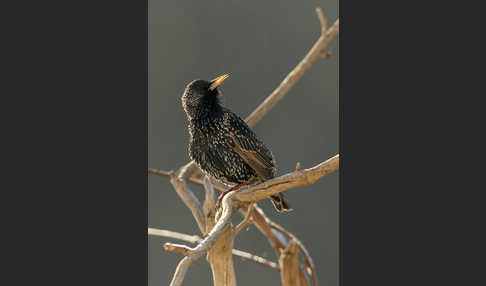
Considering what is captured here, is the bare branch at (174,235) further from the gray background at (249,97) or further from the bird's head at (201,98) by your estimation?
the bird's head at (201,98)

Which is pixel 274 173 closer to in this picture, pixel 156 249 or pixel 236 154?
pixel 236 154

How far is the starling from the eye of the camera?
10.8 ft

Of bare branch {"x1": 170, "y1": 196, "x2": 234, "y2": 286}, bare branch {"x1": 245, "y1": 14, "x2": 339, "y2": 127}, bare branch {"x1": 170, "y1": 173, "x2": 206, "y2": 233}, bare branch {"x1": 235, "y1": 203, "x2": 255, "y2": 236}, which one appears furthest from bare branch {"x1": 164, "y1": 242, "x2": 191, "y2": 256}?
bare branch {"x1": 245, "y1": 14, "x2": 339, "y2": 127}

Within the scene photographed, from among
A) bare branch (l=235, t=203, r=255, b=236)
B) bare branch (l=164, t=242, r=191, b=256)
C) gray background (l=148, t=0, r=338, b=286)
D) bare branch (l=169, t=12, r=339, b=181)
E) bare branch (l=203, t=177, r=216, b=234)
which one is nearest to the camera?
bare branch (l=164, t=242, r=191, b=256)

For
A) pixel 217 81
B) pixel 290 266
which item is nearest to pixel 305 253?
pixel 290 266

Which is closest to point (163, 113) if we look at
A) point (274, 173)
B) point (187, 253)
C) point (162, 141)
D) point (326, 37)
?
point (162, 141)

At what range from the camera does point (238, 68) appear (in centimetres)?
346

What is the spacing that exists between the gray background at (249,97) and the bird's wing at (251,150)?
0.26m

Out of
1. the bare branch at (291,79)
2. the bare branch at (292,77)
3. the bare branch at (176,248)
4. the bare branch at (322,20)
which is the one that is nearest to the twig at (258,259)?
the bare branch at (292,77)

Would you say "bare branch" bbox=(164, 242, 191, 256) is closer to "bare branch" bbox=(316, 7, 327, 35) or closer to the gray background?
the gray background

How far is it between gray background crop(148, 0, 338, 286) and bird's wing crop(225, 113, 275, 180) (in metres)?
0.26

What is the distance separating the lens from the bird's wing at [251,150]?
327cm

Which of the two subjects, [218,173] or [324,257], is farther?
[324,257]

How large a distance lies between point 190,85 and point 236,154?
517mm
